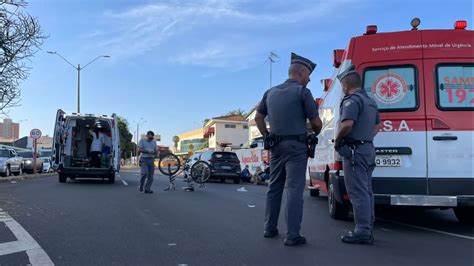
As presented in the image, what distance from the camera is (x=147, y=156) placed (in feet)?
43.7

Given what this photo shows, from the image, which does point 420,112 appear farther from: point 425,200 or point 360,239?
point 360,239

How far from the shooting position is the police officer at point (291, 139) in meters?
5.22

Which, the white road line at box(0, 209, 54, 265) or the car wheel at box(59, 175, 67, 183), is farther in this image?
the car wheel at box(59, 175, 67, 183)

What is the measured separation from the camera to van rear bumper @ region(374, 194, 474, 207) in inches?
239

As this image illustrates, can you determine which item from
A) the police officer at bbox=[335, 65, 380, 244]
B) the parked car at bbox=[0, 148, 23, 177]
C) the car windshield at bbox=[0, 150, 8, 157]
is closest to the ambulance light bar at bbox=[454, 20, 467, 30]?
the police officer at bbox=[335, 65, 380, 244]

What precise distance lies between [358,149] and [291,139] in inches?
33.4

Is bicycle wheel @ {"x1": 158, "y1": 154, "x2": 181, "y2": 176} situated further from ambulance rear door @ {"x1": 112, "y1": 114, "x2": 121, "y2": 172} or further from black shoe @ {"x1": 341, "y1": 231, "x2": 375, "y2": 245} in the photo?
black shoe @ {"x1": 341, "y1": 231, "x2": 375, "y2": 245}

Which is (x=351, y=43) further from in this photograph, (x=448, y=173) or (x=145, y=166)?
(x=145, y=166)

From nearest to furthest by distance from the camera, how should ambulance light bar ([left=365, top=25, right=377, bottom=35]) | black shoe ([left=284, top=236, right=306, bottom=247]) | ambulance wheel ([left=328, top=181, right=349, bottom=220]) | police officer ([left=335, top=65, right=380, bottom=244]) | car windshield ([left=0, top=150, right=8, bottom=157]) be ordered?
1. black shoe ([left=284, top=236, right=306, bottom=247])
2. police officer ([left=335, top=65, right=380, bottom=244])
3. ambulance light bar ([left=365, top=25, right=377, bottom=35])
4. ambulance wheel ([left=328, top=181, right=349, bottom=220])
5. car windshield ([left=0, top=150, right=8, bottom=157])

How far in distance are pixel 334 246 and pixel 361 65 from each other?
2.66 m

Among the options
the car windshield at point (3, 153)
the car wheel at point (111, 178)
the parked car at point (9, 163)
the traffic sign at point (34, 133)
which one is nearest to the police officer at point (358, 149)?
the car wheel at point (111, 178)

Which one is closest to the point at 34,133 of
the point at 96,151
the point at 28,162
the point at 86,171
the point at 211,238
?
the point at 28,162

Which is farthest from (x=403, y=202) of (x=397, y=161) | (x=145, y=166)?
(x=145, y=166)

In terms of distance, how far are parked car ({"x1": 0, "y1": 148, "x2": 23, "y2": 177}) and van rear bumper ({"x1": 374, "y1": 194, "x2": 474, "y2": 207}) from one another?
22.2m
